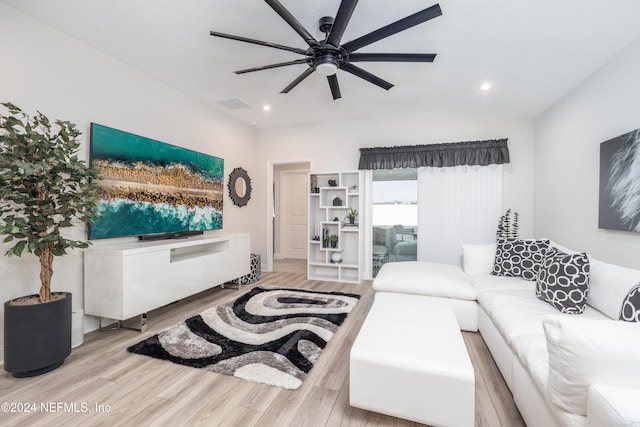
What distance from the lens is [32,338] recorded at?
1878mm

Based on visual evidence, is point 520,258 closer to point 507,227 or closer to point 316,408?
point 507,227

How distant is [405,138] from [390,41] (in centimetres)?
215

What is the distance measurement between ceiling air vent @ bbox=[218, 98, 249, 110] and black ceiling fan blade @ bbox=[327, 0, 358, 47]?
227cm

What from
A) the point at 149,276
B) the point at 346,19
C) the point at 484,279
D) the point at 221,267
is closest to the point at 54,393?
the point at 149,276

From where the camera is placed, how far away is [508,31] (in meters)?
2.17

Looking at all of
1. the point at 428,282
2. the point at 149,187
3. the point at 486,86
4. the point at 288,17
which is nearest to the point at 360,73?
the point at 288,17

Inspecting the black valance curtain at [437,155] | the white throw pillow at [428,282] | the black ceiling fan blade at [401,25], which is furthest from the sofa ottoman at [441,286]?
the black ceiling fan blade at [401,25]

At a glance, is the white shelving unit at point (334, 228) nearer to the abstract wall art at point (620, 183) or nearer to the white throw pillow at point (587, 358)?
the abstract wall art at point (620, 183)

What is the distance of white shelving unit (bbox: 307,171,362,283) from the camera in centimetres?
462

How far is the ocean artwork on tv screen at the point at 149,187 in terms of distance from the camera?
8.83 ft

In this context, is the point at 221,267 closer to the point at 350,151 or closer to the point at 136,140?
the point at 136,140

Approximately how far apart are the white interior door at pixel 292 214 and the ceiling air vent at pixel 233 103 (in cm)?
285

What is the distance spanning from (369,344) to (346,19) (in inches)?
74.8

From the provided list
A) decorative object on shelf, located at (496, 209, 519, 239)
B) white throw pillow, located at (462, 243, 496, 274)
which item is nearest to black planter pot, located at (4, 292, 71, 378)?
white throw pillow, located at (462, 243, 496, 274)
